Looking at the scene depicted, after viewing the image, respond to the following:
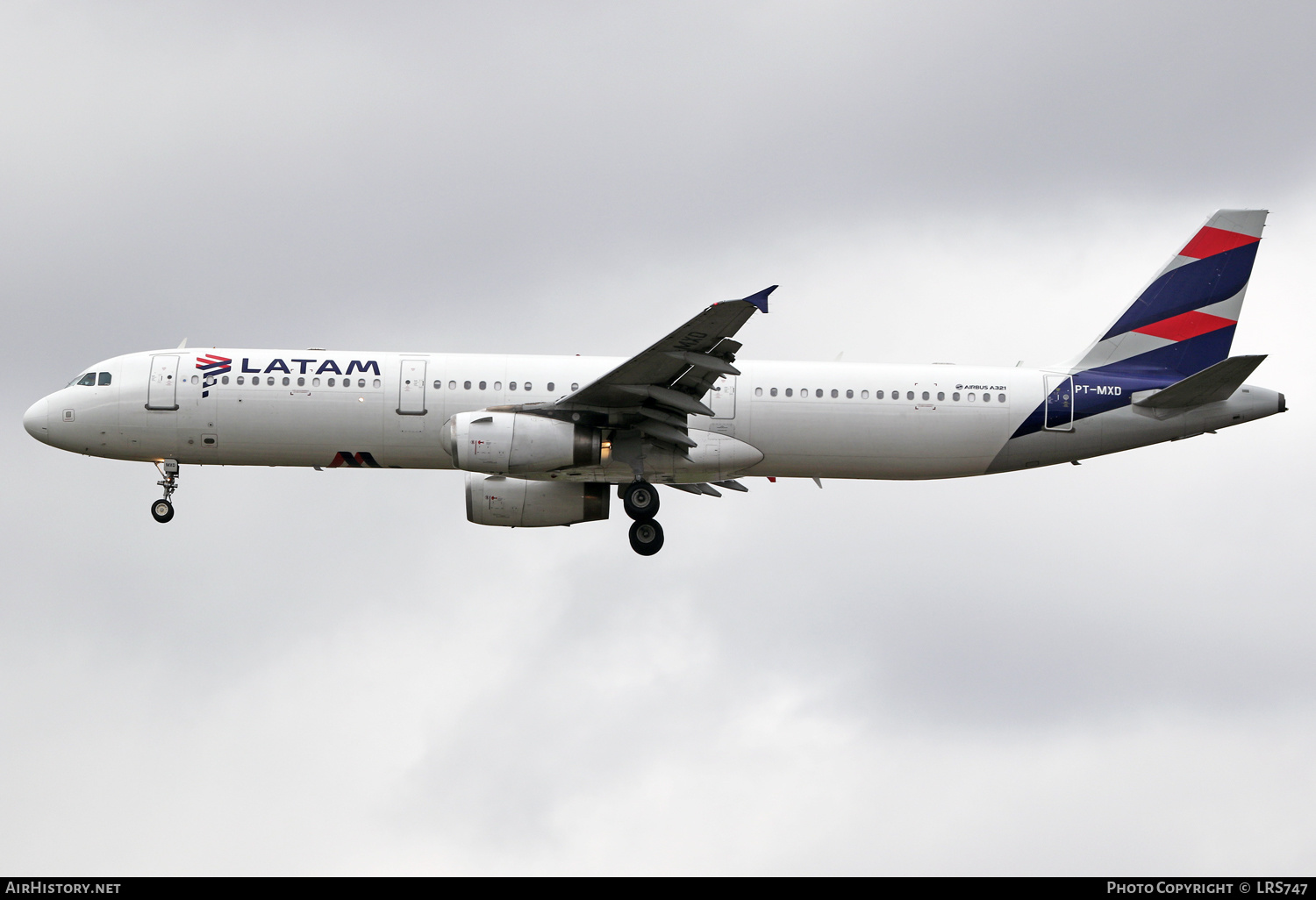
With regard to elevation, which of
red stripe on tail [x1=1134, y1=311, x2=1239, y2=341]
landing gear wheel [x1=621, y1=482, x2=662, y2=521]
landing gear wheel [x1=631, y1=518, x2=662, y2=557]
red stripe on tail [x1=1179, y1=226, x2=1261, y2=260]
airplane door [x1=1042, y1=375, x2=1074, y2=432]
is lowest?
landing gear wheel [x1=631, y1=518, x2=662, y2=557]

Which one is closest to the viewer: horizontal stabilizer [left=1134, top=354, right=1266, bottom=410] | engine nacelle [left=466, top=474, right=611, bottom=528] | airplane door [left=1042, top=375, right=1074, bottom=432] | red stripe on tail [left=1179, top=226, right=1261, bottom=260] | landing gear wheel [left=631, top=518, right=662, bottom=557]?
horizontal stabilizer [left=1134, top=354, right=1266, bottom=410]

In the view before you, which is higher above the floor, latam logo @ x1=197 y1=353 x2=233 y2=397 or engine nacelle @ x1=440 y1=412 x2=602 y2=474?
latam logo @ x1=197 y1=353 x2=233 y2=397

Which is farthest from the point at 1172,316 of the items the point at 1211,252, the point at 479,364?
the point at 479,364

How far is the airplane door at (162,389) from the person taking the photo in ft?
131

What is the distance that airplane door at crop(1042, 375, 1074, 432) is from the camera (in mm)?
39625

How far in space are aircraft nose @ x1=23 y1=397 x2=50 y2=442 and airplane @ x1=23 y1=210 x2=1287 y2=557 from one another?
0.06 metres

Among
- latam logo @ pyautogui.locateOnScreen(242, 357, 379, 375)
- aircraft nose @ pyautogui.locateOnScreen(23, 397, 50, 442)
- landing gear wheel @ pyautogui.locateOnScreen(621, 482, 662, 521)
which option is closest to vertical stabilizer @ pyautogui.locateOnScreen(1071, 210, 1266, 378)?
landing gear wheel @ pyautogui.locateOnScreen(621, 482, 662, 521)

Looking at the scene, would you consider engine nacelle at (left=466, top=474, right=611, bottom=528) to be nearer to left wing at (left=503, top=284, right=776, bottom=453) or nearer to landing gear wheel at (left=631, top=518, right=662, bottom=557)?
landing gear wheel at (left=631, top=518, right=662, bottom=557)

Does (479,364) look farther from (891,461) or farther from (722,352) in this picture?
(891,461)

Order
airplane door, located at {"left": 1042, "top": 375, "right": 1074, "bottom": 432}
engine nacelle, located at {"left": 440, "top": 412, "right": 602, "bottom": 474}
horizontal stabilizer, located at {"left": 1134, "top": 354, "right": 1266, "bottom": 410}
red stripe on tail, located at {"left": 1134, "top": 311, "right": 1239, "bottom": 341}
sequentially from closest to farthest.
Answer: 1. engine nacelle, located at {"left": 440, "top": 412, "right": 602, "bottom": 474}
2. horizontal stabilizer, located at {"left": 1134, "top": 354, "right": 1266, "bottom": 410}
3. airplane door, located at {"left": 1042, "top": 375, "right": 1074, "bottom": 432}
4. red stripe on tail, located at {"left": 1134, "top": 311, "right": 1239, "bottom": 341}

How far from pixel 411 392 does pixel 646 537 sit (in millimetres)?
7182

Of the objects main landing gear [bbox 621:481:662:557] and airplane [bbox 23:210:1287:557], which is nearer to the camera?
airplane [bbox 23:210:1287:557]

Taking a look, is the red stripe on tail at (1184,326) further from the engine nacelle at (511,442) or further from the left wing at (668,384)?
the engine nacelle at (511,442)
